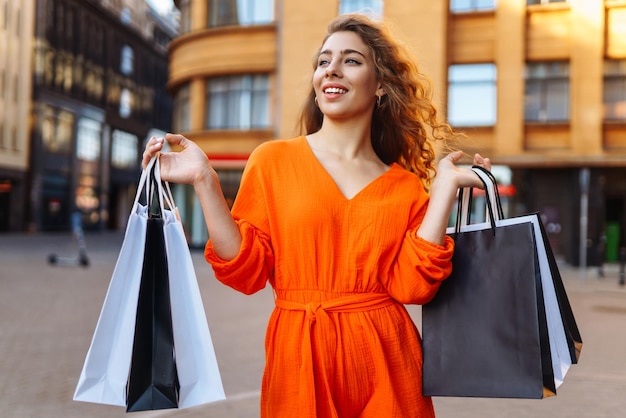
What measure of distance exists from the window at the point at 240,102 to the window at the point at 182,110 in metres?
1.73

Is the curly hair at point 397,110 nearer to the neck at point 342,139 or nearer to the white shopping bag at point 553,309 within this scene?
the neck at point 342,139

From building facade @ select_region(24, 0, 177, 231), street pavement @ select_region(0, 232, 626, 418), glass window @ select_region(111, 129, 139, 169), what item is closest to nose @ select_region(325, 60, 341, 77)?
street pavement @ select_region(0, 232, 626, 418)

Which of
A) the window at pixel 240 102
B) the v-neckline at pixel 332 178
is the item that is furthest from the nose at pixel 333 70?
the window at pixel 240 102

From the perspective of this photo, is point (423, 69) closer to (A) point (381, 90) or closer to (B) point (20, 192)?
(A) point (381, 90)

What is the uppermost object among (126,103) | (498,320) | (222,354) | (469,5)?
(126,103)

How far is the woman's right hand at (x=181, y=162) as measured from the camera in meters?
2.14

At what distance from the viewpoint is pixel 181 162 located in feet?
7.20

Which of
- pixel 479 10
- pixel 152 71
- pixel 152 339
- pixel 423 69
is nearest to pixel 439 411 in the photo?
pixel 423 69

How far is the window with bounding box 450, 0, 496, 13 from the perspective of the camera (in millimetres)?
23016

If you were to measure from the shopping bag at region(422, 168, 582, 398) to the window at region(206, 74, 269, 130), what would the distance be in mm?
23046

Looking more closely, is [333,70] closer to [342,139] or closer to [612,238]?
[342,139]

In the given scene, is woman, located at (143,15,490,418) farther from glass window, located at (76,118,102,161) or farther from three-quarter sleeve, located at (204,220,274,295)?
glass window, located at (76,118,102,161)

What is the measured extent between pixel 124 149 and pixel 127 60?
8.02m

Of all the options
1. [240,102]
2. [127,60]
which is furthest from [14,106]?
[240,102]
